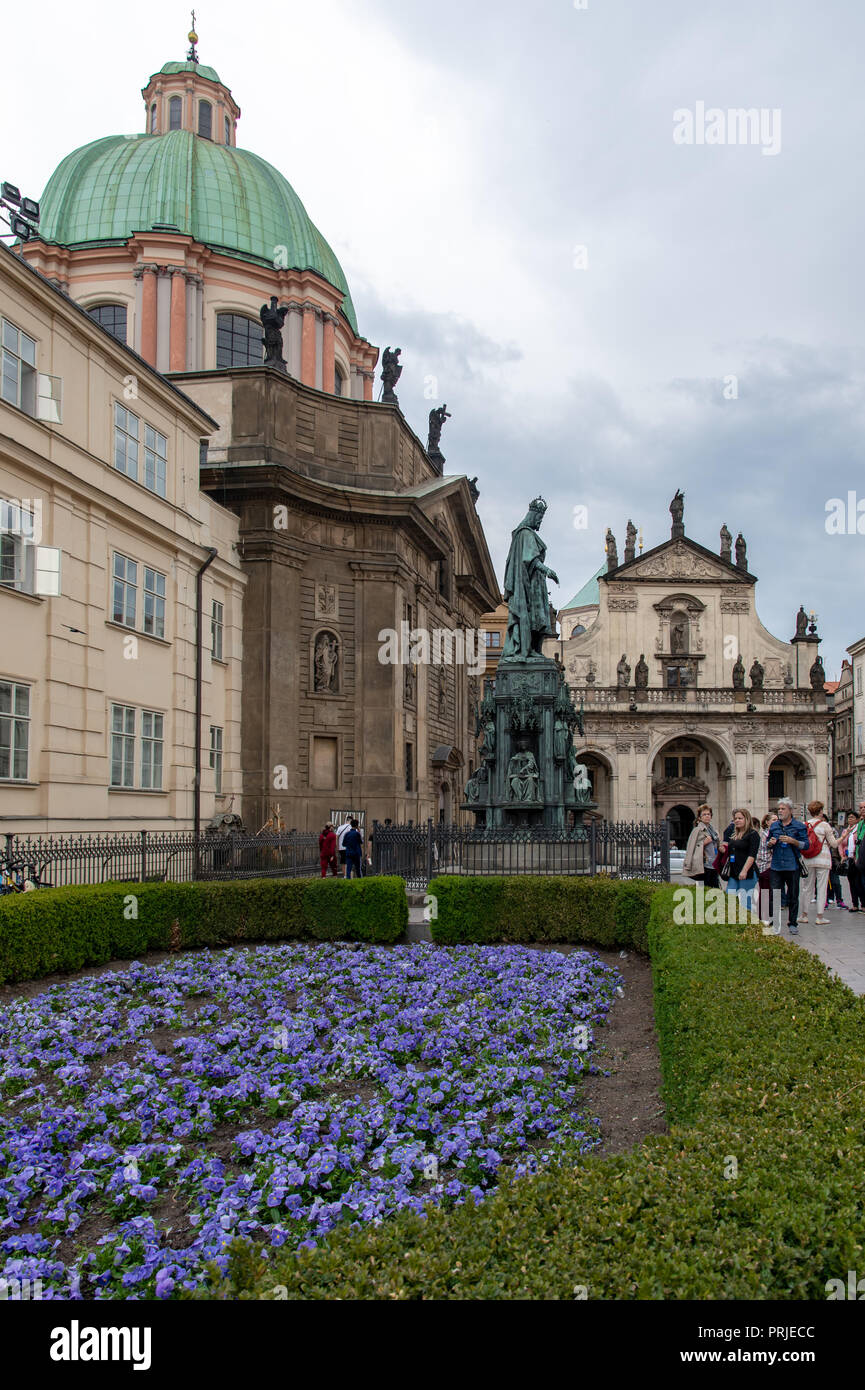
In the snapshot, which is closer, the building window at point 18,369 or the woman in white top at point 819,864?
the woman in white top at point 819,864

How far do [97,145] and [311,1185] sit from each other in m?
46.8

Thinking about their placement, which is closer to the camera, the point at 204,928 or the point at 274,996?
the point at 274,996

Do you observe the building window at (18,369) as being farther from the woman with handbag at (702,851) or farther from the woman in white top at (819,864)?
the woman in white top at (819,864)

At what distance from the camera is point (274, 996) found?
10375mm

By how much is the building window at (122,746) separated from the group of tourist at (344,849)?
4775 millimetres

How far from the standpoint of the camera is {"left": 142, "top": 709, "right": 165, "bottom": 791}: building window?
23366mm

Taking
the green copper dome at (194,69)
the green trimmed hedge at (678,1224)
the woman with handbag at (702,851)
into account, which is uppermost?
the green copper dome at (194,69)

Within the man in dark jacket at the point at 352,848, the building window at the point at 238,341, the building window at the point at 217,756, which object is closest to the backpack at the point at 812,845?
the man in dark jacket at the point at 352,848

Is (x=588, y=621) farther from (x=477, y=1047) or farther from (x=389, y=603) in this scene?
(x=477, y=1047)

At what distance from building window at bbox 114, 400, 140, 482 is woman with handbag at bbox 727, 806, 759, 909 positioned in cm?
1569

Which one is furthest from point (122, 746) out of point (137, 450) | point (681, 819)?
point (681, 819)

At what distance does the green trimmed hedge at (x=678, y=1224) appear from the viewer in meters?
3.08
